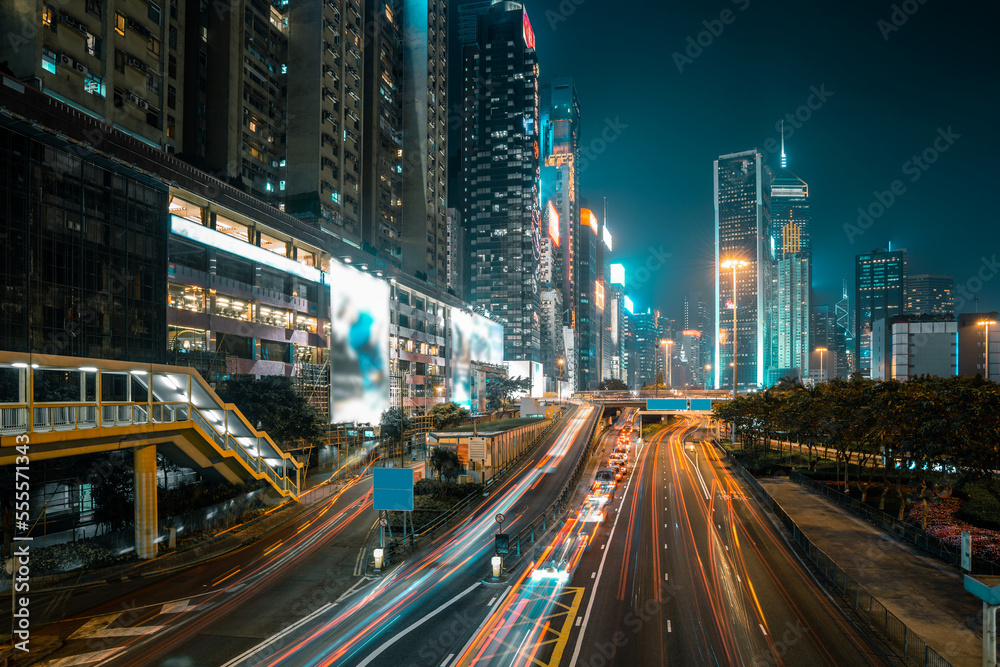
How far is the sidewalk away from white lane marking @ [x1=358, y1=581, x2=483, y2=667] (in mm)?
16238

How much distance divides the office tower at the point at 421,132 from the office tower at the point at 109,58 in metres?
54.9

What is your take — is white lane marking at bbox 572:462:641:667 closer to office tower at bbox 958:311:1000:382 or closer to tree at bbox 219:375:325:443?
tree at bbox 219:375:325:443

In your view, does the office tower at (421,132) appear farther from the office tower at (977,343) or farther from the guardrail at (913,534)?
the office tower at (977,343)

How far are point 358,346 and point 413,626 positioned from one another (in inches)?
2214

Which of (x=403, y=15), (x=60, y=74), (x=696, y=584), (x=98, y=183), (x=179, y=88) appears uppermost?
(x=403, y=15)

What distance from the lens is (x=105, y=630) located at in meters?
20.2

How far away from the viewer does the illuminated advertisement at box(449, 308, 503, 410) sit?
11794cm

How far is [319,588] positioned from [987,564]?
28799mm

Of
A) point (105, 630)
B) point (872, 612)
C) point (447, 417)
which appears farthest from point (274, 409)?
A: point (872, 612)

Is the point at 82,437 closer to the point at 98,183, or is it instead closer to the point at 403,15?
the point at 98,183

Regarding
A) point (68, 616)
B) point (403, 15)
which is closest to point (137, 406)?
point (68, 616)

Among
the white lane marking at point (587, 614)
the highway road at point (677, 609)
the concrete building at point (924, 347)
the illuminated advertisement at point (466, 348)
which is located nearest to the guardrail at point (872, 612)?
the highway road at point (677, 609)

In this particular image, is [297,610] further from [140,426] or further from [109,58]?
[109,58]

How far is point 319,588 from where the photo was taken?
84.1 feet
